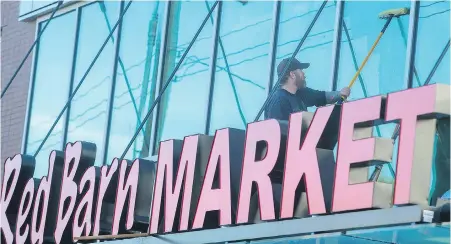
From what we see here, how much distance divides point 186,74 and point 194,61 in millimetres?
220

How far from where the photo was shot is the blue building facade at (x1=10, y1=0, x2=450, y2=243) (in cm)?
1324

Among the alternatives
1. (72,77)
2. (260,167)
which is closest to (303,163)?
(260,167)

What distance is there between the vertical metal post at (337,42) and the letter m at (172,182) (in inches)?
74.2

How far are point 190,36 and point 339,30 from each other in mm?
3010

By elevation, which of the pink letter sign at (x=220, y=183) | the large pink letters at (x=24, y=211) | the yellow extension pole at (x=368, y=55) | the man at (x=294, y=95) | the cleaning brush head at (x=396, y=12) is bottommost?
the large pink letters at (x=24, y=211)

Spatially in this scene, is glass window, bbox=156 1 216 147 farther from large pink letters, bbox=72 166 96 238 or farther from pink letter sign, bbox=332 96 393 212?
pink letter sign, bbox=332 96 393 212

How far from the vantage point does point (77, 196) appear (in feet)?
48.3

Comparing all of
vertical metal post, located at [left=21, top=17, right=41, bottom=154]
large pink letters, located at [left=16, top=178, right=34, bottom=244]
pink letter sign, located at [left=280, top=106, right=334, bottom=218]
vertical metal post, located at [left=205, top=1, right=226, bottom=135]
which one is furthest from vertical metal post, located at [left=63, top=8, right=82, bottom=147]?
pink letter sign, located at [left=280, top=106, right=334, bottom=218]

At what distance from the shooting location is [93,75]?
59.7 ft

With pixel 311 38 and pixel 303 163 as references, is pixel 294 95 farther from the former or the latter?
pixel 303 163

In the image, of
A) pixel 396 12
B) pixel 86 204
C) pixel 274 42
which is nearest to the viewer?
pixel 396 12

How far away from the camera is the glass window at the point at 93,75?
1784cm

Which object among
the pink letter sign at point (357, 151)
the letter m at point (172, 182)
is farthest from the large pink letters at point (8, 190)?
the pink letter sign at point (357, 151)

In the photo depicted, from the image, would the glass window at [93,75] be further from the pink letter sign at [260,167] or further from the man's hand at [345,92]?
the pink letter sign at [260,167]
